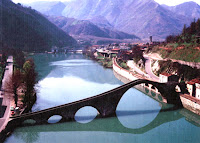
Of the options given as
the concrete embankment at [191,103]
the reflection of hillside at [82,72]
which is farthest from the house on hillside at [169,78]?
the reflection of hillside at [82,72]

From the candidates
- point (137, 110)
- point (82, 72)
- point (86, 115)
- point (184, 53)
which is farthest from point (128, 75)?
point (86, 115)

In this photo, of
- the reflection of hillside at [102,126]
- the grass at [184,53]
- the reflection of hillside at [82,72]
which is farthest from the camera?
the reflection of hillside at [82,72]

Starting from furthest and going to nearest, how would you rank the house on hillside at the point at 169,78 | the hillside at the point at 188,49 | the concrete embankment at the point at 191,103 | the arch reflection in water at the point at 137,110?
1. the hillside at the point at 188,49
2. the house on hillside at the point at 169,78
3. the concrete embankment at the point at 191,103
4. the arch reflection in water at the point at 137,110

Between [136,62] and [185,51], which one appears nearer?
[185,51]

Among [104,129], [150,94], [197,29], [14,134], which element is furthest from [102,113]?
[197,29]

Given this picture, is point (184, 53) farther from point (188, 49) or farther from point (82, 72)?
point (82, 72)

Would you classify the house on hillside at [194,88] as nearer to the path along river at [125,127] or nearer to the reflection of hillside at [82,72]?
the path along river at [125,127]

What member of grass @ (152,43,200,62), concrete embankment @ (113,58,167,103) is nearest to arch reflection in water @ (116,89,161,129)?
concrete embankment @ (113,58,167,103)

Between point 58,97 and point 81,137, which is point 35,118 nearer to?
point 81,137
